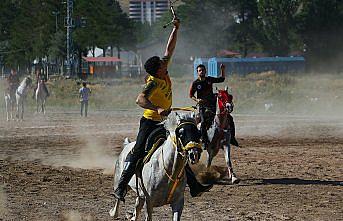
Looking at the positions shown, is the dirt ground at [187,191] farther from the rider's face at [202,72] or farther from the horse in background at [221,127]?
the rider's face at [202,72]

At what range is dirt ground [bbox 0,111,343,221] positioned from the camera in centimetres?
1264

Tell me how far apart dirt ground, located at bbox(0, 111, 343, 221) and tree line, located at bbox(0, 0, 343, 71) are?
54406mm

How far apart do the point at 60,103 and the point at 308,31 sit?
44.3 m

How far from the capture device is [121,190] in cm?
1075

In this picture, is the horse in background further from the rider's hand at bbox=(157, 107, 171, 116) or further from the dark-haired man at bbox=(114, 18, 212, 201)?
the rider's hand at bbox=(157, 107, 171, 116)

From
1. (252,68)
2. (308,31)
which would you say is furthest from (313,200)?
(308,31)

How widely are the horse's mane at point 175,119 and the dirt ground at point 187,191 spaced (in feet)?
9.37

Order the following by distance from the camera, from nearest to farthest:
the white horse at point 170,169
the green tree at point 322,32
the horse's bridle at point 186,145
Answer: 1. the horse's bridle at point 186,145
2. the white horse at point 170,169
3. the green tree at point 322,32

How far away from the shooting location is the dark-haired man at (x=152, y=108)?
32.7 ft

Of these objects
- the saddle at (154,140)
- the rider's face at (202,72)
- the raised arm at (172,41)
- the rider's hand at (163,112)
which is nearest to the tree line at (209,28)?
the rider's face at (202,72)

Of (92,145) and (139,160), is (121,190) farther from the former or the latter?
(92,145)

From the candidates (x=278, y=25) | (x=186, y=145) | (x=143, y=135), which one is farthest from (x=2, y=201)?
(x=278, y=25)

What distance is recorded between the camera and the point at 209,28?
104625mm

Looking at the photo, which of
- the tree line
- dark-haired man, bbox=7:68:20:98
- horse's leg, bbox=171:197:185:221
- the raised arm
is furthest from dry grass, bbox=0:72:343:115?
horse's leg, bbox=171:197:185:221
